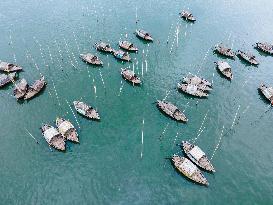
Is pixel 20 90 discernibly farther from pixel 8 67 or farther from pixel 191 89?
pixel 191 89

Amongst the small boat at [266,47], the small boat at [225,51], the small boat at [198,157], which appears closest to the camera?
the small boat at [198,157]

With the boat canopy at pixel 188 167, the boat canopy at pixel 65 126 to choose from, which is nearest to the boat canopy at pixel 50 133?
the boat canopy at pixel 65 126

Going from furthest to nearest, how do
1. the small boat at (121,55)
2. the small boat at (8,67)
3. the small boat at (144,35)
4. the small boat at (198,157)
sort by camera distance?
the small boat at (144,35), the small boat at (121,55), the small boat at (8,67), the small boat at (198,157)

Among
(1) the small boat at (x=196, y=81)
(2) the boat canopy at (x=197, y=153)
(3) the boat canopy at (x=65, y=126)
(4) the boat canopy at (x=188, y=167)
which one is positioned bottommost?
(3) the boat canopy at (x=65, y=126)

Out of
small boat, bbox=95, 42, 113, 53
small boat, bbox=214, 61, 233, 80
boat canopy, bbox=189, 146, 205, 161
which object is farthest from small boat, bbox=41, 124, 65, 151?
small boat, bbox=214, 61, 233, 80

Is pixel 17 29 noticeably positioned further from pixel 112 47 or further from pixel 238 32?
pixel 238 32

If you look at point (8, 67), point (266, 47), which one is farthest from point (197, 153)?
point (8, 67)

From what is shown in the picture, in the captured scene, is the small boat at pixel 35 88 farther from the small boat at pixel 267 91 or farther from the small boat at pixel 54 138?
the small boat at pixel 267 91

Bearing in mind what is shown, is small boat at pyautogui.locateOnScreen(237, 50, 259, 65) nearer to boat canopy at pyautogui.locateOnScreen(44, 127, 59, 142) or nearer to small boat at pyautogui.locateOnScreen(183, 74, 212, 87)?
small boat at pyautogui.locateOnScreen(183, 74, 212, 87)
